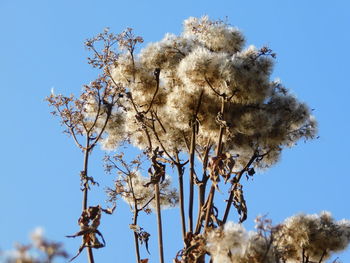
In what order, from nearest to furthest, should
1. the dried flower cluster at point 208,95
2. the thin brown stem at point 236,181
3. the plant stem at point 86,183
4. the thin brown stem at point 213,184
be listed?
the plant stem at point 86,183
the thin brown stem at point 213,184
the thin brown stem at point 236,181
the dried flower cluster at point 208,95

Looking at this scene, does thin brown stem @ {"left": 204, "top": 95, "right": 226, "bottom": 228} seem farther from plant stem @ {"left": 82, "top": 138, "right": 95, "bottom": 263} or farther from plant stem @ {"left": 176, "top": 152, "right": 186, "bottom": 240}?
plant stem @ {"left": 82, "top": 138, "right": 95, "bottom": 263}

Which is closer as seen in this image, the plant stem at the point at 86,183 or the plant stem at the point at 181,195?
the plant stem at the point at 86,183

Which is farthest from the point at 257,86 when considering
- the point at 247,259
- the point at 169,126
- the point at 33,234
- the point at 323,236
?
the point at 33,234

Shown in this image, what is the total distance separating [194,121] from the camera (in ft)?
15.6

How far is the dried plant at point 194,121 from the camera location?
4.49 m

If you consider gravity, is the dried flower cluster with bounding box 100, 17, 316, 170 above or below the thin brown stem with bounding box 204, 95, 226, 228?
above

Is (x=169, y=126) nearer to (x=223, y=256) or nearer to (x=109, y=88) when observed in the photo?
(x=109, y=88)

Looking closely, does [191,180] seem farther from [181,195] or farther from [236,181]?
[236,181]

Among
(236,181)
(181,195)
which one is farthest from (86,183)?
(236,181)

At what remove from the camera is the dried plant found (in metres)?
4.49

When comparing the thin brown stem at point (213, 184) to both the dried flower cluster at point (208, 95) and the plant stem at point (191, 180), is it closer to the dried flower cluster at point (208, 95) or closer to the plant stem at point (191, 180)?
the dried flower cluster at point (208, 95)

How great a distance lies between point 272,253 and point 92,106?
2273mm

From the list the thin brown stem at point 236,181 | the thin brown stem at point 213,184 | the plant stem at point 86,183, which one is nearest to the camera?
the plant stem at point 86,183

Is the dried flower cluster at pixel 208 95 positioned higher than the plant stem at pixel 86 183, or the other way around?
the dried flower cluster at pixel 208 95
